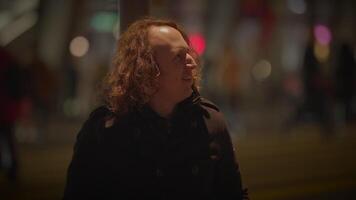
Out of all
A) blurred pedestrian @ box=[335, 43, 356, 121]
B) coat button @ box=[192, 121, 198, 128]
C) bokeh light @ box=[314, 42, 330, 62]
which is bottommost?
bokeh light @ box=[314, 42, 330, 62]

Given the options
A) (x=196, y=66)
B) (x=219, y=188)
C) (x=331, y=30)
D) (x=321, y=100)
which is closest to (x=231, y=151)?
(x=219, y=188)

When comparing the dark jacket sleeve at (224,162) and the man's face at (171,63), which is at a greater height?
the man's face at (171,63)

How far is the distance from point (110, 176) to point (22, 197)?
4.84 metres

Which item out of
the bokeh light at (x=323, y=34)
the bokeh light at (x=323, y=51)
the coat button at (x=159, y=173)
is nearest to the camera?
the coat button at (x=159, y=173)

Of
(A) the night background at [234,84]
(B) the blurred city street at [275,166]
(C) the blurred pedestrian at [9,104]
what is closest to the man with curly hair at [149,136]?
(A) the night background at [234,84]

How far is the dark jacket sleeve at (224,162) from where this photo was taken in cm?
273

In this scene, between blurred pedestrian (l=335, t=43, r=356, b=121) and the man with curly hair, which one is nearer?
the man with curly hair

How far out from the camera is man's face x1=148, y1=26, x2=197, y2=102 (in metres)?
2.65

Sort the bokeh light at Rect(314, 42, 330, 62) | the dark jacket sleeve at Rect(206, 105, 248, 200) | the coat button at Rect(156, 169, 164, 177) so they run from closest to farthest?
the coat button at Rect(156, 169, 164, 177)
the dark jacket sleeve at Rect(206, 105, 248, 200)
the bokeh light at Rect(314, 42, 330, 62)

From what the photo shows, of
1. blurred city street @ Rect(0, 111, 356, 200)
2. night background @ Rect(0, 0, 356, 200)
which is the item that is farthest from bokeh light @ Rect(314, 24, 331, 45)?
blurred city street @ Rect(0, 111, 356, 200)

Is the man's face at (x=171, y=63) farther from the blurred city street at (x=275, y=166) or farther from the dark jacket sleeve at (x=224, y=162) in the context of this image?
the blurred city street at (x=275, y=166)

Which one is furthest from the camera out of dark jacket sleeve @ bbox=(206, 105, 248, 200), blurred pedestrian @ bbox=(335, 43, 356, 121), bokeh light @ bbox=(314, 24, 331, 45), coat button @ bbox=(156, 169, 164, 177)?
bokeh light @ bbox=(314, 24, 331, 45)

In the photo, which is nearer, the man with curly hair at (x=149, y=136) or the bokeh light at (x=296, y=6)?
the man with curly hair at (x=149, y=136)

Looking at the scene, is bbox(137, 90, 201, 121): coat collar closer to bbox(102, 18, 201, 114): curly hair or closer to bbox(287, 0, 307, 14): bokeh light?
bbox(102, 18, 201, 114): curly hair
